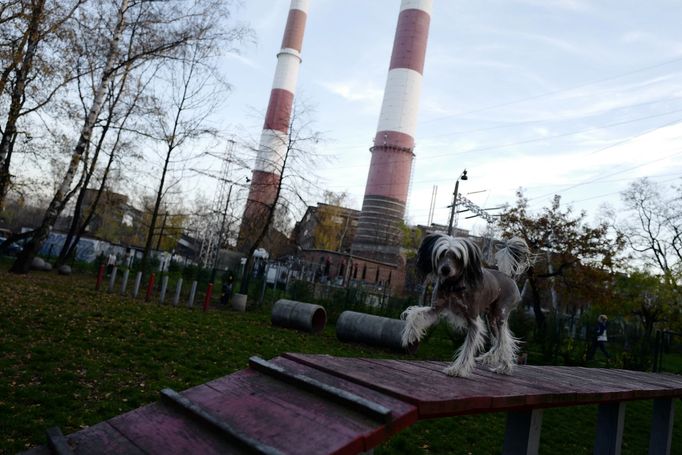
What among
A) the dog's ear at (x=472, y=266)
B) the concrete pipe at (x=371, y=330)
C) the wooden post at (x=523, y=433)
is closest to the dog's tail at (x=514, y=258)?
the dog's ear at (x=472, y=266)

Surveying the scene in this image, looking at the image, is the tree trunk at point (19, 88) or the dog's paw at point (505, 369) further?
the tree trunk at point (19, 88)

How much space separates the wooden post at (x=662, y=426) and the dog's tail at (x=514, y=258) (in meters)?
3.38

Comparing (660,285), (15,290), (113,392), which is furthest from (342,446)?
(660,285)

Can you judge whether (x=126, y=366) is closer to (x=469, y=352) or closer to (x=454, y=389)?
(x=469, y=352)

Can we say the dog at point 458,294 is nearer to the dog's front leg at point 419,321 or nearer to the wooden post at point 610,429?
the dog's front leg at point 419,321

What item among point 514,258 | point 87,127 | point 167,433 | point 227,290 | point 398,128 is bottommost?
point 227,290

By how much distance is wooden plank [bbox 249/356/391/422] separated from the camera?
2295mm

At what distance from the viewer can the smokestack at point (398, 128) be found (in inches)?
1804

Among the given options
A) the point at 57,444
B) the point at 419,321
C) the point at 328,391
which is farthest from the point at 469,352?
the point at 57,444

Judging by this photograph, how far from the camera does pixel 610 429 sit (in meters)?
5.24

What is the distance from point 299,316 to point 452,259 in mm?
10945

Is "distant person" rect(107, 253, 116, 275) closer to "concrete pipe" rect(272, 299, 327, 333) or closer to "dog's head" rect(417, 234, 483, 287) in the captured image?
"concrete pipe" rect(272, 299, 327, 333)

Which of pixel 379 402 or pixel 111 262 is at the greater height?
pixel 379 402

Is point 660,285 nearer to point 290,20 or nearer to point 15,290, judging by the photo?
point 15,290
